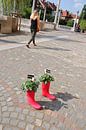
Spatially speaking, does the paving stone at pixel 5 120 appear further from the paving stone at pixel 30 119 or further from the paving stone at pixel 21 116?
the paving stone at pixel 30 119

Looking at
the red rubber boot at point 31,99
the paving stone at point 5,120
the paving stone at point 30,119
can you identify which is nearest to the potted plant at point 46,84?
the red rubber boot at point 31,99

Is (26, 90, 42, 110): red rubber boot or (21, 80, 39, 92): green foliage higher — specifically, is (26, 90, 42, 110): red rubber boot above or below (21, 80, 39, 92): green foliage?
Result: below

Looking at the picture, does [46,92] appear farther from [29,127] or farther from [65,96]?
[29,127]

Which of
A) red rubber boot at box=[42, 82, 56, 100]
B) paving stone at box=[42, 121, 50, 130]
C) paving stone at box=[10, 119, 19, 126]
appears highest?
red rubber boot at box=[42, 82, 56, 100]

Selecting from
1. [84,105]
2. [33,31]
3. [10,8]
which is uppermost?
[10,8]

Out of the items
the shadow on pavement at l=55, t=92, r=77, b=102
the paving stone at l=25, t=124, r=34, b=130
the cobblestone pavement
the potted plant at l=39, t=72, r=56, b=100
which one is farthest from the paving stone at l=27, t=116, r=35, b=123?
the shadow on pavement at l=55, t=92, r=77, b=102

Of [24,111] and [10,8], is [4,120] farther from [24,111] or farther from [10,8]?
[10,8]

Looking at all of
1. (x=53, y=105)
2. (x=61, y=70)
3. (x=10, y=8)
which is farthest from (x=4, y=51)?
(x=10, y=8)

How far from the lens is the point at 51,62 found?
846 centimetres

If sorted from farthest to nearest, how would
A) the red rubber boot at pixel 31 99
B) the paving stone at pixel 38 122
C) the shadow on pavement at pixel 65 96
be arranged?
the shadow on pavement at pixel 65 96 → the red rubber boot at pixel 31 99 → the paving stone at pixel 38 122

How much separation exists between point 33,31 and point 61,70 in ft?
12.6

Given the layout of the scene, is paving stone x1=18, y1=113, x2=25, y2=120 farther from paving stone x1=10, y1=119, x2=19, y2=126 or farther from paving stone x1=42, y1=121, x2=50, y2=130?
paving stone x1=42, y1=121, x2=50, y2=130

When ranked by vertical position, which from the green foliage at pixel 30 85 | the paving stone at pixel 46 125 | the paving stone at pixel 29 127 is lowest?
the paving stone at pixel 46 125

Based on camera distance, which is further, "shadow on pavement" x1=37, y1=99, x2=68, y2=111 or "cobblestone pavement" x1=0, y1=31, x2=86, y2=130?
"shadow on pavement" x1=37, y1=99, x2=68, y2=111
